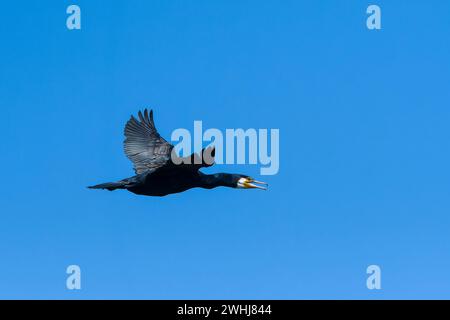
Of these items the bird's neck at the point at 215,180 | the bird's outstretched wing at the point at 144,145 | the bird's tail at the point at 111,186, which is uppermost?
the bird's outstretched wing at the point at 144,145

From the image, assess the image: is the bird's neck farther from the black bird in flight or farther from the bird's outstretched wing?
the bird's outstretched wing

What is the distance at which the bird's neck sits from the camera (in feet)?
73.6

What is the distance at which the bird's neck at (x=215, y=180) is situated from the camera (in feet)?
73.6

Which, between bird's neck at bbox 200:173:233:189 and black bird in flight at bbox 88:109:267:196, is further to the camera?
bird's neck at bbox 200:173:233:189

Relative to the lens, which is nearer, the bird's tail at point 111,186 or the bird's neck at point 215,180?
the bird's tail at point 111,186

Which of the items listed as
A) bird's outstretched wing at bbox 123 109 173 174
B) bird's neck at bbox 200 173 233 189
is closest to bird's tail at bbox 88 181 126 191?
bird's outstretched wing at bbox 123 109 173 174

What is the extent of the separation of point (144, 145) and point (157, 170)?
5.38ft

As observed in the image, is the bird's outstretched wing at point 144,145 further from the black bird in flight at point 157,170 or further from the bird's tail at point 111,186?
the bird's tail at point 111,186

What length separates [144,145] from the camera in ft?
75.9

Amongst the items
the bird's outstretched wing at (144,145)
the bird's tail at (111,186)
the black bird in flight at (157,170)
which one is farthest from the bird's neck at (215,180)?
the bird's tail at (111,186)

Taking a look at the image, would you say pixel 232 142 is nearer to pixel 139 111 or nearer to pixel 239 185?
pixel 239 185

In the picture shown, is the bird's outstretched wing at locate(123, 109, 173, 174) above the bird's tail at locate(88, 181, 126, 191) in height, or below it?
above
